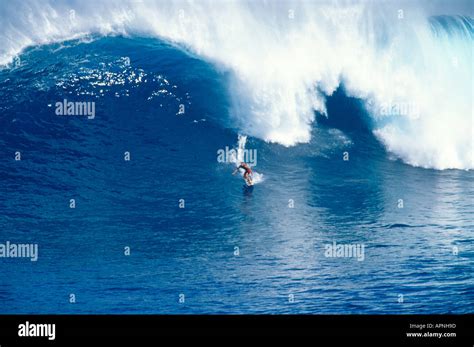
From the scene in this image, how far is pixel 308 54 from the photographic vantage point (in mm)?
16000

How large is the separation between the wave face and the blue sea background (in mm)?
416

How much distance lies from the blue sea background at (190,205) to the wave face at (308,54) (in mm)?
416

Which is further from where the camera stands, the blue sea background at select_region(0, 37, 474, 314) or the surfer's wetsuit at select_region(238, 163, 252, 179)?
the surfer's wetsuit at select_region(238, 163, 252, 179)

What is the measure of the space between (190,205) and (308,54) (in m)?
6.09

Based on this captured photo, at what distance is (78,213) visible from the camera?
11367 millimetres

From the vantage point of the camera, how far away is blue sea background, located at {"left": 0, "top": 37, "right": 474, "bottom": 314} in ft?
30.0

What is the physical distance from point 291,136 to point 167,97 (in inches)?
120

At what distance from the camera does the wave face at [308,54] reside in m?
15.2
